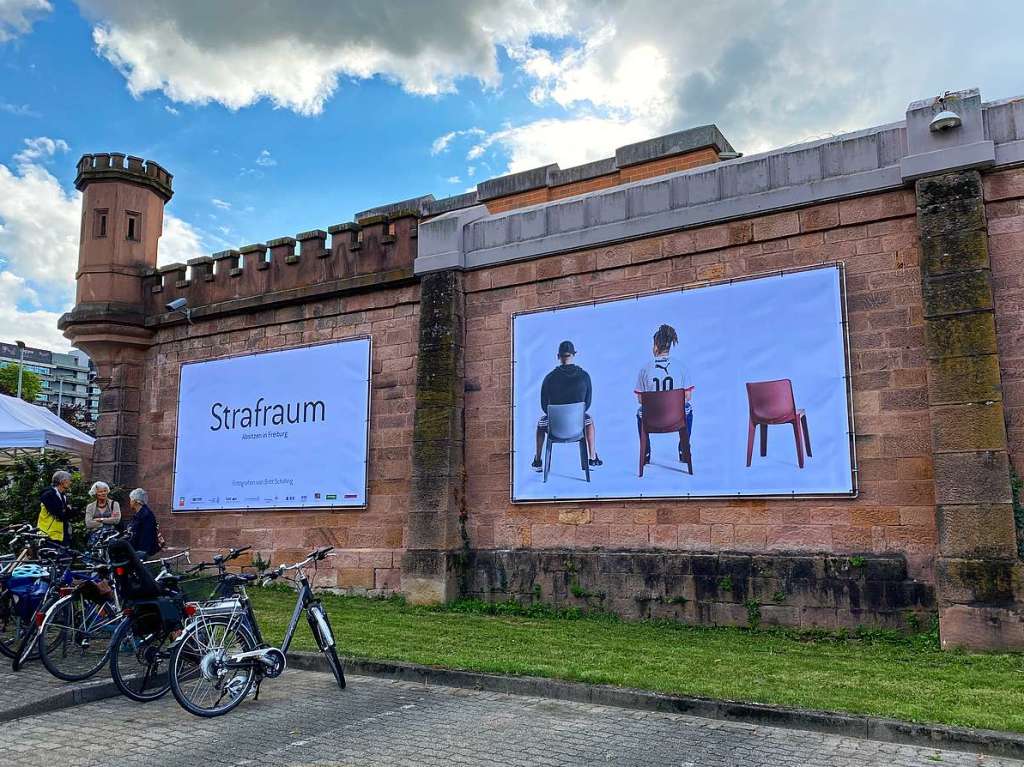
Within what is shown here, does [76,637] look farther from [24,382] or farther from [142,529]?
[24,382]

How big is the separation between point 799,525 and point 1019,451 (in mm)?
2292

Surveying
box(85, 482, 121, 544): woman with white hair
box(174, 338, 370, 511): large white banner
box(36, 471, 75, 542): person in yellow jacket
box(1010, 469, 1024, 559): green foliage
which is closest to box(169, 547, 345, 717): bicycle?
box(85, 482, 121, 544): woman with white hair

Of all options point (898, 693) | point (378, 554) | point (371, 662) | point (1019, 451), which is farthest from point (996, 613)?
point (378, 554)

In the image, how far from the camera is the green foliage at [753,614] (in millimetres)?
9617

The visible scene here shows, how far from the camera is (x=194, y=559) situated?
14.8 metres

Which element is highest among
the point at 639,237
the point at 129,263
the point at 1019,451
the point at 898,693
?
the point at 129,263

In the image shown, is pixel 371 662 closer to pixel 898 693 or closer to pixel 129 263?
pixel 898 693

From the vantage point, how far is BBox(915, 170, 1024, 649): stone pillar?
826 centimetres

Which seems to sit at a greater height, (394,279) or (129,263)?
(129,263)

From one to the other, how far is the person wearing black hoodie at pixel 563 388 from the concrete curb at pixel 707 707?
4.29 m

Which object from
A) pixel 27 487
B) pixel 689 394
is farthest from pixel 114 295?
pixel 689 394

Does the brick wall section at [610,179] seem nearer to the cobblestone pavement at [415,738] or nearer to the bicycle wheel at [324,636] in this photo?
the bicycle wheel at [324,636]

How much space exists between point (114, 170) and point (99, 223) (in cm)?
103

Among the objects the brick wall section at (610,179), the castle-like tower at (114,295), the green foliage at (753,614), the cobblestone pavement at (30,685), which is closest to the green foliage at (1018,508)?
the green foliage at (753,614)
